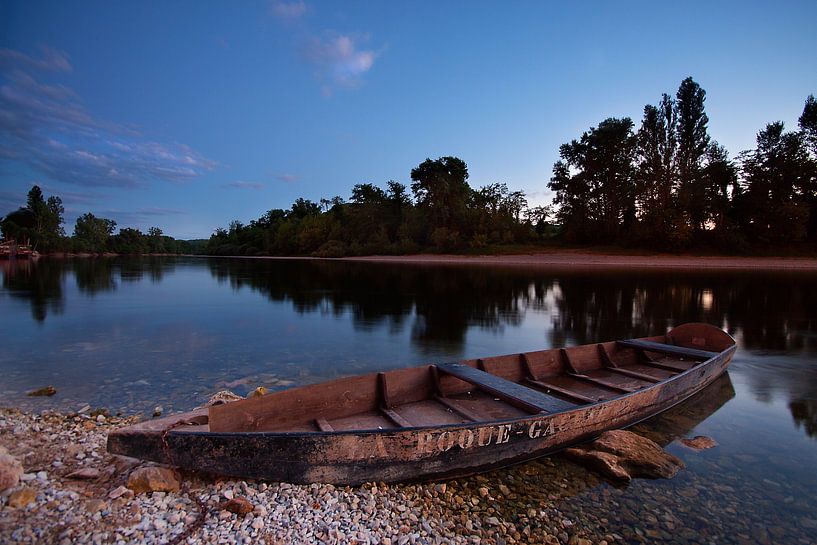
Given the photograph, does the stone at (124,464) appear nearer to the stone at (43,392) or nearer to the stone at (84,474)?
the stone at (84,474)

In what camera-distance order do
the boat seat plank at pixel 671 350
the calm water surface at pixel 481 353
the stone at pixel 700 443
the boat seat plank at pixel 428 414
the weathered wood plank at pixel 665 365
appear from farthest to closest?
the weathered wood plank at pixel 665 365, the boat seat plank at pixel 671 350, the stone at pixel 700 443, the boat seat plank at pixel 428 414, the calm water surface at pixel 481 353

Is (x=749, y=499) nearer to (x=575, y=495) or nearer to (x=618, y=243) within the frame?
(x=575, y=495)

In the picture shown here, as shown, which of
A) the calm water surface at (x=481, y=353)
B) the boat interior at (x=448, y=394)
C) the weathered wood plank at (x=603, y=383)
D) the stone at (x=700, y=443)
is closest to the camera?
the calm water surface at (x=481, y=353)

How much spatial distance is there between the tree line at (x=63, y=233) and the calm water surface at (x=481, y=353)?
250 ft

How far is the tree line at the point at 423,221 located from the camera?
235 ft

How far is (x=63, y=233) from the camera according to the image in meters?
101

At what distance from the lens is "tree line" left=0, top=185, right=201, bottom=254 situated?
275ft

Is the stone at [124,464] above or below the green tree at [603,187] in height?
below

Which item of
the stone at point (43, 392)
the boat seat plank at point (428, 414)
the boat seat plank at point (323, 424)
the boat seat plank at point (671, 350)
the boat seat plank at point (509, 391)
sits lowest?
the stone at point (43, 392)

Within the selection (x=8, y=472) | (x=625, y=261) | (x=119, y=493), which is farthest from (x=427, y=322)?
(x=625, y=261)

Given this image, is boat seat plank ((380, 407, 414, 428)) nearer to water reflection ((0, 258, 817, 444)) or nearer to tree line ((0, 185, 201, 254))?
water reflection ((0, 258, 817, 444))

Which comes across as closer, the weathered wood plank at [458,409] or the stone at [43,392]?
the weathered wood plank at [458,409]

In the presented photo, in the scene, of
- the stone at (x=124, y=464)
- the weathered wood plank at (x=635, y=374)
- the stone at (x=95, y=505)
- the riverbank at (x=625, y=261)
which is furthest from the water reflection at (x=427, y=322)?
the riverbank at (x=625, y=261)

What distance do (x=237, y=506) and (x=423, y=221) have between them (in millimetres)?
76474
